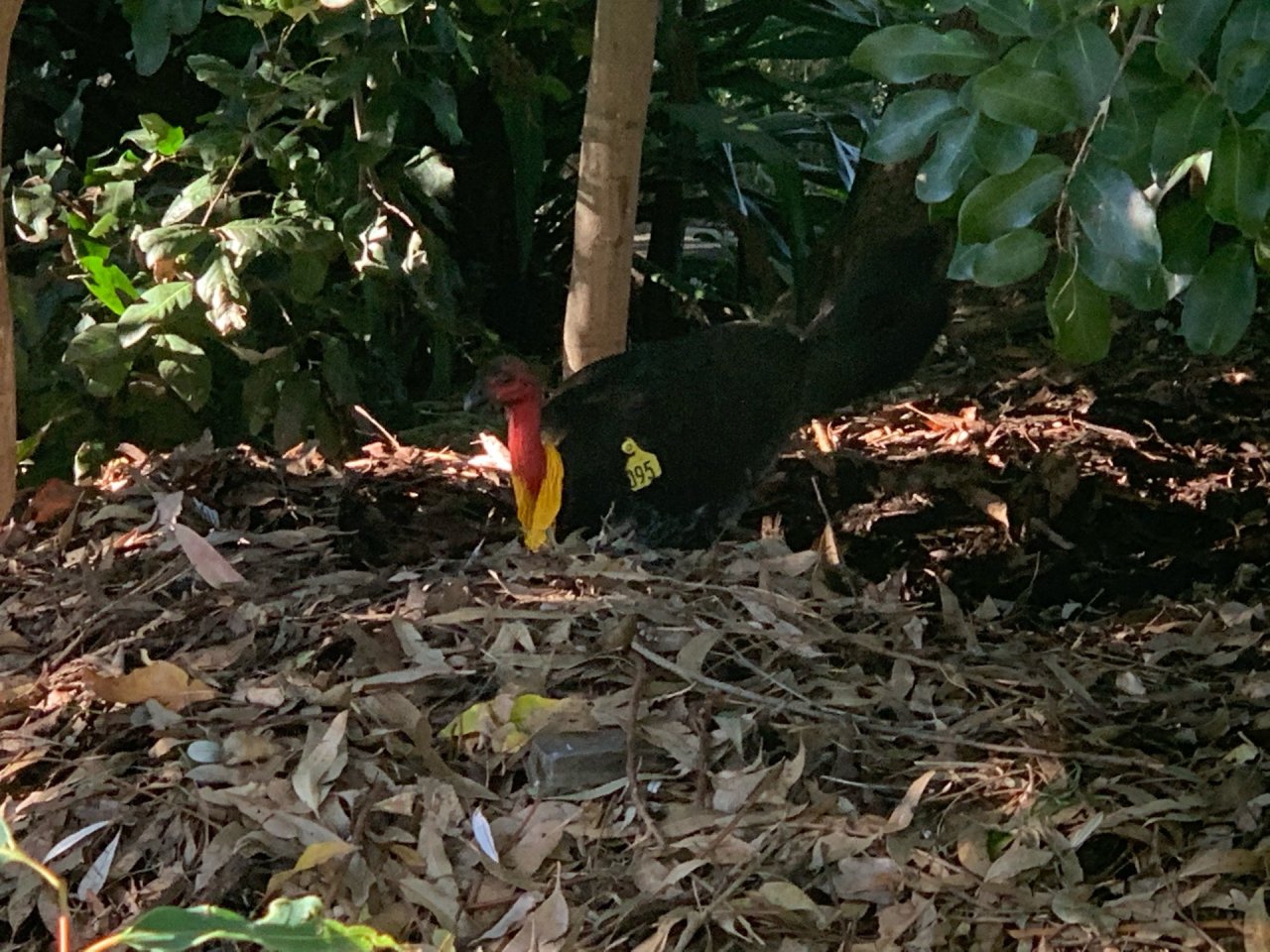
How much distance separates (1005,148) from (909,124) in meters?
0.16

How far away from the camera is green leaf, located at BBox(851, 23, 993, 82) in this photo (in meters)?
1.20

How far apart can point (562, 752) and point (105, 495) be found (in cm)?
123

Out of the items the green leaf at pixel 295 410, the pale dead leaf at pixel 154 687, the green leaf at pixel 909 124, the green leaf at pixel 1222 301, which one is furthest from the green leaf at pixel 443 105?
the green leaf at pixel 1222 301

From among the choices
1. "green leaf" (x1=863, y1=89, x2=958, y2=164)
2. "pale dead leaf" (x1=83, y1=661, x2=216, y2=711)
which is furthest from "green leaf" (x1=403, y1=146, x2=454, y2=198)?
"green leaf" (x1=863, y1=89, x2=958, y2=164)

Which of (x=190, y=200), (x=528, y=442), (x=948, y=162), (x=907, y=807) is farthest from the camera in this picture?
Result: (x=190, y=200)

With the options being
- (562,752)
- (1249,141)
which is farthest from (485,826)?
(1249,141)

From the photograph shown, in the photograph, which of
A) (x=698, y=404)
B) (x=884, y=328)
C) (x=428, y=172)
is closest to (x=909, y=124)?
(x=698, y=404)

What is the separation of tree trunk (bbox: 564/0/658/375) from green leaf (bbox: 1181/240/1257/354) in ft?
4.05

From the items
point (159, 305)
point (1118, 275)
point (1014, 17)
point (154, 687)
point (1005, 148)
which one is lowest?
point (154, 687)

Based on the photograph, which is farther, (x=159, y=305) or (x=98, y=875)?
(x=159, y=305)

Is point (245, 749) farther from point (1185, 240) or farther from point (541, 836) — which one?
point (1185, 240)

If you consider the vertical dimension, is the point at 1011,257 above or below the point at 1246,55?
below

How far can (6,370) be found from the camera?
2027mm

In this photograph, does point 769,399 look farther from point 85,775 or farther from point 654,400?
point 85,775
